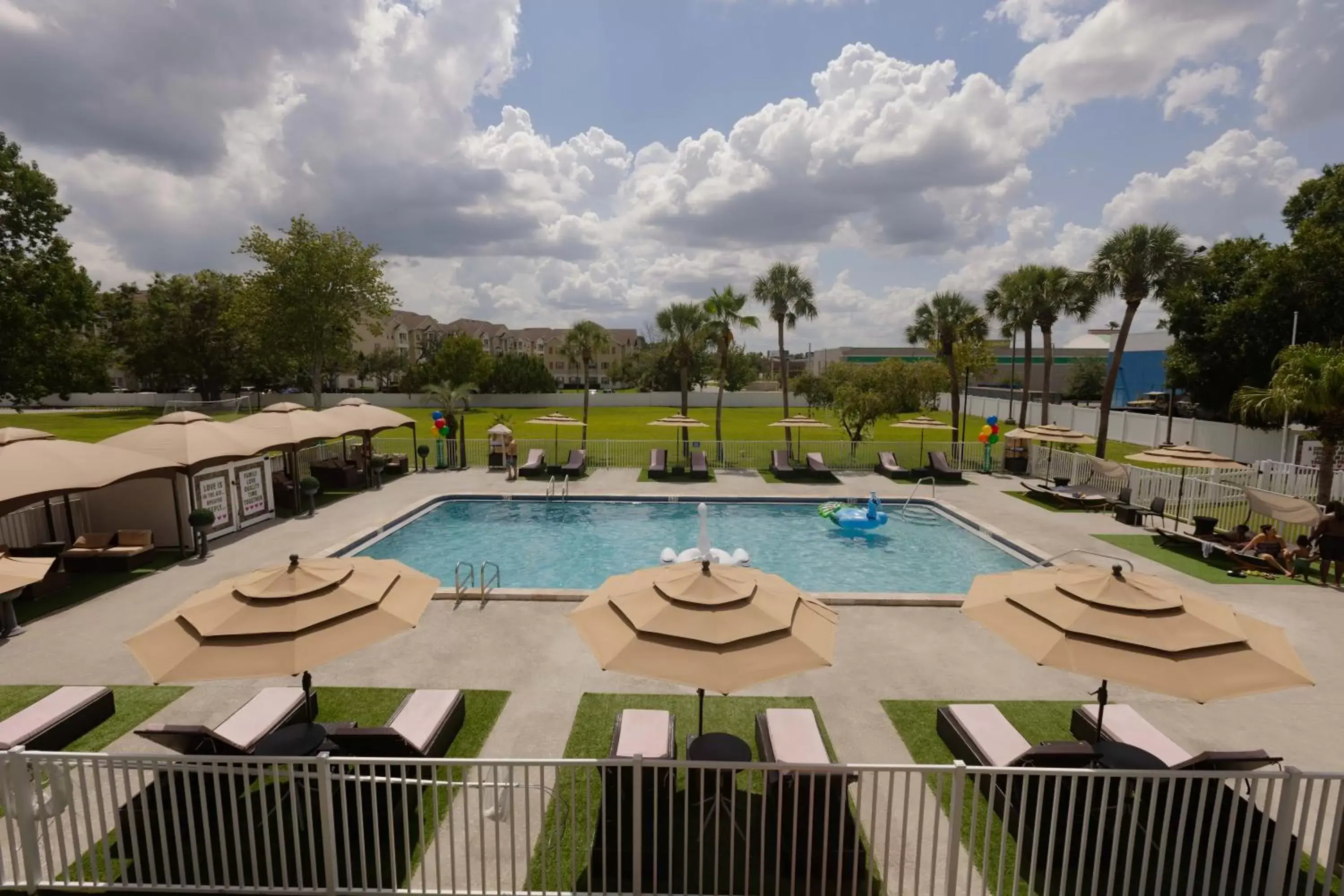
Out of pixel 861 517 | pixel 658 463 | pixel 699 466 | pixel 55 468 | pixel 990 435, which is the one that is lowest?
pixel 861 517

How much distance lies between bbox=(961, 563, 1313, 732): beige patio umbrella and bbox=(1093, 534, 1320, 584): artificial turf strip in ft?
29.6

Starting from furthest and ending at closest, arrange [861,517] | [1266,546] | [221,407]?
[221,407]
[861,517]
[1266,546]

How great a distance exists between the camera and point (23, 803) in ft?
14.9

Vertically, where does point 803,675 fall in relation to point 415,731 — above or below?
below

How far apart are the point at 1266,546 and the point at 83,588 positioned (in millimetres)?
22787

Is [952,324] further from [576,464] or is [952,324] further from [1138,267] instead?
[576,464]

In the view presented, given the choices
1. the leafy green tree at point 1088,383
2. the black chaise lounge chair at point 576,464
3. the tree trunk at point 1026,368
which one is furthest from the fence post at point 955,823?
the leafy green tree at point 1088,383

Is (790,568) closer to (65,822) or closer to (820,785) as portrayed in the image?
(820,785)

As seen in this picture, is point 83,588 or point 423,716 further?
point 83,588

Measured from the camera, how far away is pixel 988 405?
57.2 metres

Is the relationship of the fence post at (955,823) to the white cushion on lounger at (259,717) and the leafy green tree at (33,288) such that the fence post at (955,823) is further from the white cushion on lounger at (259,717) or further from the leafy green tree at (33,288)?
the leafy green tree at (33,288)

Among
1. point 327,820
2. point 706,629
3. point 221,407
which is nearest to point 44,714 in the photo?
point 327,820

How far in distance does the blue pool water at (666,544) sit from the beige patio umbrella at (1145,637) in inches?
301

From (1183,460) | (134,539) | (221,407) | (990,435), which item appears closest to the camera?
(134,539)
